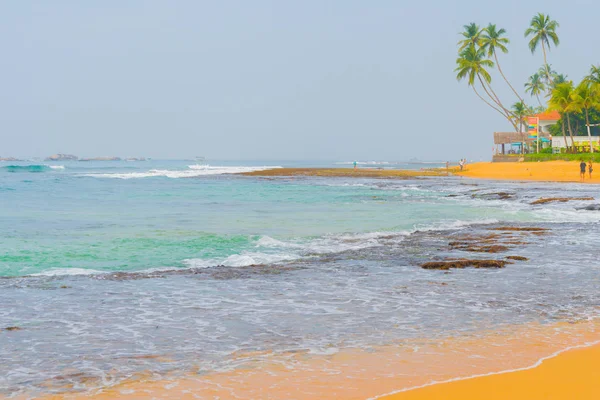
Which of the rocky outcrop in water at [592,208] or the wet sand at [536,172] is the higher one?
the wet sand at [536,172]

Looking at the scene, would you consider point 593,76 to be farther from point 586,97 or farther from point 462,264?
point 462,264

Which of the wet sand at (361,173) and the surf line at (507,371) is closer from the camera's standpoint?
the surf line at (507,371)

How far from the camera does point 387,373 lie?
198 inches

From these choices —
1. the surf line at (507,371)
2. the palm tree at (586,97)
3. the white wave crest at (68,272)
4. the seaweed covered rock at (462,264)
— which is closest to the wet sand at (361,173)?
the palm tree at (586,97)

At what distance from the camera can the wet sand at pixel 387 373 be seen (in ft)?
15.1

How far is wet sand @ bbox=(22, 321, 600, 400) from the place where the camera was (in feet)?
15.1

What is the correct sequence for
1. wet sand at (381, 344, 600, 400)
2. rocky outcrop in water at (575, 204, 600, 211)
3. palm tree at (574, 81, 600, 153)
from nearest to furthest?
wet sand at (381, 344, 600, 400), rocky outcrop in water at (575, 204, 600, 211), palm tree at (574, 81, 600, 153)

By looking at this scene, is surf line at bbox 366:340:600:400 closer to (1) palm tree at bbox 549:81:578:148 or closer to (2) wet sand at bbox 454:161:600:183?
(2) wet sand at bbox 454:161:600:183

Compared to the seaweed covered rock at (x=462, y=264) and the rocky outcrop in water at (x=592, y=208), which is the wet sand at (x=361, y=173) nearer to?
the rocky outcrop in water at (x=592, y=208)

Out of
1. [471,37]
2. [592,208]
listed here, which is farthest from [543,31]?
[592,208]

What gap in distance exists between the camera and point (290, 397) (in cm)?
453

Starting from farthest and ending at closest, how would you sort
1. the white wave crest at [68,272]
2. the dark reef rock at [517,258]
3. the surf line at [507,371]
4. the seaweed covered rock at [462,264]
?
the dark reef rock at [517,258] < the seaweed covered rock at [462,264] < the white wave crest at [68,272] < the surf line at [507,371]

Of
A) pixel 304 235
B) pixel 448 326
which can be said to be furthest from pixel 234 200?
pixel 448 326

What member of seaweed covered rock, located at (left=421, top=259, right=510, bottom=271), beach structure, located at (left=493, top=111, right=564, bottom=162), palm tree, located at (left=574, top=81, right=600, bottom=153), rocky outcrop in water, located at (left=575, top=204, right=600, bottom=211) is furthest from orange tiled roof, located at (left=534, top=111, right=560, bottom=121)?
seaweed covered rock, located at (left=421, top=259, right=510, bottom=271)
